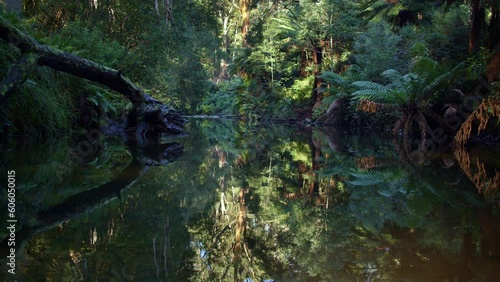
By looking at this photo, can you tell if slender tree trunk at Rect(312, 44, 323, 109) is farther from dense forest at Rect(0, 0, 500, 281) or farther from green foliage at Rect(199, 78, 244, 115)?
green foliage at Rect(199, 78, 244, 115)

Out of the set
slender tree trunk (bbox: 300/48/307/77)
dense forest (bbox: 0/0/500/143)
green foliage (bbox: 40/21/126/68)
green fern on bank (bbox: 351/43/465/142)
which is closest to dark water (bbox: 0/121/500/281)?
dense forest (bbox: 0/0/500/143)

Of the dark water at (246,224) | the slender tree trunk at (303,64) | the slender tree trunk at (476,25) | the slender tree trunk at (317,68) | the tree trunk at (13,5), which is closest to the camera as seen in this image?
the dark water at (246,224)

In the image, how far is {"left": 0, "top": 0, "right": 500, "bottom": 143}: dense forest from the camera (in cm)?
752

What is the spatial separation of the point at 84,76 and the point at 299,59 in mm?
17005

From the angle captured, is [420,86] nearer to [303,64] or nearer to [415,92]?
[415,92]

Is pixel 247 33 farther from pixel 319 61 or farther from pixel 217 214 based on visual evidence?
pixel 217 214

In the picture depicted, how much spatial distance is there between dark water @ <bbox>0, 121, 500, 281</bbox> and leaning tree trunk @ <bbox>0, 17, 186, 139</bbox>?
1.45 m

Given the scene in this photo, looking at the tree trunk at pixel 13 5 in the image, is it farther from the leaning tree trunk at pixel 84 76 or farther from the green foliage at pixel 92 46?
the leaning tree trunk at pixel 84 76

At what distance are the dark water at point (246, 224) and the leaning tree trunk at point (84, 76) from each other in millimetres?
1446

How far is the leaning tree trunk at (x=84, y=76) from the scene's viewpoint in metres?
5.14

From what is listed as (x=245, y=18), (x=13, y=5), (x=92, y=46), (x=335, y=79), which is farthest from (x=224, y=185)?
(x=245, y=18)

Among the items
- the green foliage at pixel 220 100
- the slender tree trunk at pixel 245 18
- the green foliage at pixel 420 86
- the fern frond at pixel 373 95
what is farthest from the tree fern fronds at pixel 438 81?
the green foliage at pixel 220 100

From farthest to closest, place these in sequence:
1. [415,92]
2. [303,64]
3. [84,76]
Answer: [303,64], [415,92], [84,76]

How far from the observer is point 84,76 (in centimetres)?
690
